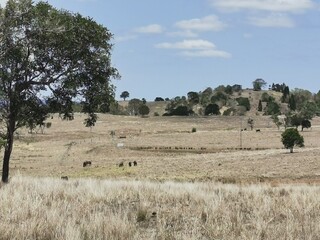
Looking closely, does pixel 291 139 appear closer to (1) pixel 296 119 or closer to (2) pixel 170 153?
(2) pixel 170 153

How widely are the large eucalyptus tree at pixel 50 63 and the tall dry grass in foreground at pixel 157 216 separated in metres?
8.96

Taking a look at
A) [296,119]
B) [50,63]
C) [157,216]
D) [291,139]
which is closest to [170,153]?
[291,139]

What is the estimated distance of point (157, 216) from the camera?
9.95 meters

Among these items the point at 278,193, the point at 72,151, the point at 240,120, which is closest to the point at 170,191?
the point at 278,193

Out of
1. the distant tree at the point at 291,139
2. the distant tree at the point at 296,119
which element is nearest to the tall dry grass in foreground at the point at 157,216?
the distant tree at the point at 291,139

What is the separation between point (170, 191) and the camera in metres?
13.9

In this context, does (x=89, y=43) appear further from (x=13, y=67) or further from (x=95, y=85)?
(x=13, y=67)

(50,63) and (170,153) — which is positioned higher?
(50,63)

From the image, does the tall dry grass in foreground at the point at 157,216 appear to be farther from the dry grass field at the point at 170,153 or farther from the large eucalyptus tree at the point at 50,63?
the dry grass field at the point at 170,153

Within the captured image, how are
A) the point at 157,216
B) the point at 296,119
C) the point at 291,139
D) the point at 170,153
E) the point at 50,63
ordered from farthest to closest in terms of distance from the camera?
the point at 296,119
the point at 170,153
the point at 291,139
the point at 50,63
the point at 157,216

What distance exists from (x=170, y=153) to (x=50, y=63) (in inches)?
2732

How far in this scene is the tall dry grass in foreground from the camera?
7801mm

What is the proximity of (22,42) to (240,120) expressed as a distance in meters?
179

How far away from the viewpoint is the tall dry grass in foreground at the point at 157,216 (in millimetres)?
7801
